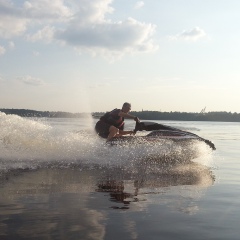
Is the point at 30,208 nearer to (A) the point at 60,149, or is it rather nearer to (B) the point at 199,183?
(B) the point at 199,183

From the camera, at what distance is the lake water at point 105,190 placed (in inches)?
194

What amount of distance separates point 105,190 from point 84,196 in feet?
2.49

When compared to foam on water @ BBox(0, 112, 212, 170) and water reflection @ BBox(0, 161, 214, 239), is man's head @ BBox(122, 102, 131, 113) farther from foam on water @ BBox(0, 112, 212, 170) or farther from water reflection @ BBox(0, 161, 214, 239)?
water reflection @ BBox(0, 161, 214, 239)

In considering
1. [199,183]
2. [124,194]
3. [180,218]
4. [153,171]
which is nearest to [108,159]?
[153,171]

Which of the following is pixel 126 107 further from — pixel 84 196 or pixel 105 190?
pixel 84 196

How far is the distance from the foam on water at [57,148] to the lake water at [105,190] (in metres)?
0.03

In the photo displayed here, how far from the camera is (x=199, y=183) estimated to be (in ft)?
29.2

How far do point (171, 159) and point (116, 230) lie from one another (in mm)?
8478

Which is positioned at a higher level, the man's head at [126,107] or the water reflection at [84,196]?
the man's head at [126,107]

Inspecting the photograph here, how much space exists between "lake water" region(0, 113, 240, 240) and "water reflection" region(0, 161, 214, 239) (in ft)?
0.04

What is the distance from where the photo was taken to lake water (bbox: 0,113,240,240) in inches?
194

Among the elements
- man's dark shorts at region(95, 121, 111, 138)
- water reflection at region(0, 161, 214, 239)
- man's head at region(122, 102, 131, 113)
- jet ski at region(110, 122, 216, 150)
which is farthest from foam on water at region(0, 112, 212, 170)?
man's head at region(122, 102, 131, 113)

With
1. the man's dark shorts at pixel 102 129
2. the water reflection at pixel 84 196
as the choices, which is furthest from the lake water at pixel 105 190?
the man's dark shorts at pixel 102 129

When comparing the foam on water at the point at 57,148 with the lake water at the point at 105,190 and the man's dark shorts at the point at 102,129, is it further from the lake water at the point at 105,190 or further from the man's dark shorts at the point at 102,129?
the man's dark shorts at the point at 102,129
